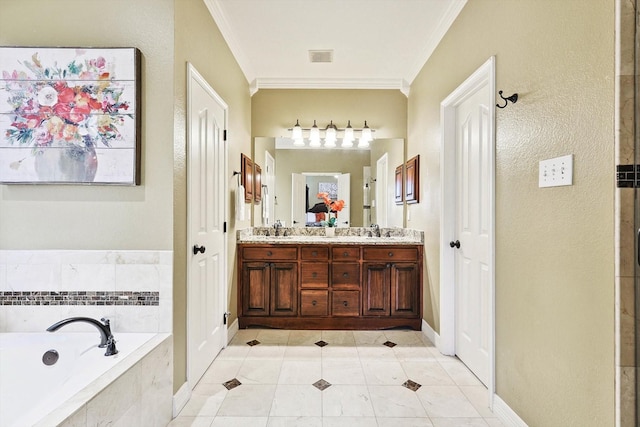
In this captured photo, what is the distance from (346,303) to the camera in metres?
3.17

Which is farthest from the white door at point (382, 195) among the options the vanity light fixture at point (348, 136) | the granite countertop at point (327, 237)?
the vanity light fixture at point (348, 136)

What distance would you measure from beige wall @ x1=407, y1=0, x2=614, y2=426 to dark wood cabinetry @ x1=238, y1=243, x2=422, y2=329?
1.36 meters

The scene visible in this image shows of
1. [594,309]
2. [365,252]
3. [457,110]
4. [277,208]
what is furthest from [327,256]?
[594,309]

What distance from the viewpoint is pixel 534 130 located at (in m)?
1.52

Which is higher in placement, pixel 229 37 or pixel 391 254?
pixel 229 37

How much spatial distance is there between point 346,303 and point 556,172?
7.28ft

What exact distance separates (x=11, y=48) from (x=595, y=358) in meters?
3.10

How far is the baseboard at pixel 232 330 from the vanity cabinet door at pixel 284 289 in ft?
1.16

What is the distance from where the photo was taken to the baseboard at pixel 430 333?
110 inches

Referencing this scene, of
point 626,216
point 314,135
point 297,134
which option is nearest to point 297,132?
point 297,134

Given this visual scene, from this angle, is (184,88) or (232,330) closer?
(184,88)

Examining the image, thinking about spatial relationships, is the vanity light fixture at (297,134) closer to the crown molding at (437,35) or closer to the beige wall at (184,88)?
the beige wall at (184,88)

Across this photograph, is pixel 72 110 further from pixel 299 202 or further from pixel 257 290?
pixel 299 202

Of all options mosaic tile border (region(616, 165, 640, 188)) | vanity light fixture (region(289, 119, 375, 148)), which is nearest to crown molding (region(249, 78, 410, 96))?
vanity light fixture (region(289, 119, 375, 148))
